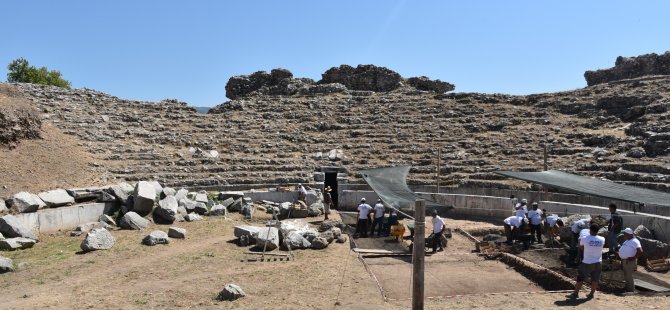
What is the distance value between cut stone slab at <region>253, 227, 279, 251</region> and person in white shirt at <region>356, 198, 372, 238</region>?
3.05 meters

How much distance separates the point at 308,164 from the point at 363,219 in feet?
34.1

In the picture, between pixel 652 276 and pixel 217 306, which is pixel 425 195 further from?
pixel 217 306

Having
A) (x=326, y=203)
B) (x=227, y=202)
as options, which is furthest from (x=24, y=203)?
(x=326, y=203)

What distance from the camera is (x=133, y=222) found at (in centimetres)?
1433

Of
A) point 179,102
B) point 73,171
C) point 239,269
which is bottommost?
point 239,269

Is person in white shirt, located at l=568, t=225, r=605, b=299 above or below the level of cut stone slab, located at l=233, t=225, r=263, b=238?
above

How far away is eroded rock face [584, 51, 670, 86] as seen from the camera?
3347 centimetres

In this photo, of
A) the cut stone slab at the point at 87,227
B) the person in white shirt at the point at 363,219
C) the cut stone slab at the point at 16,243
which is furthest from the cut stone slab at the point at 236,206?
the cut stone slab at the point at 16,243

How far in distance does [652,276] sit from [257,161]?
1828 cm

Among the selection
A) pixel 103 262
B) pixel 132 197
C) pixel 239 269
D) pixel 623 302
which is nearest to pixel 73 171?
pixel 132 197

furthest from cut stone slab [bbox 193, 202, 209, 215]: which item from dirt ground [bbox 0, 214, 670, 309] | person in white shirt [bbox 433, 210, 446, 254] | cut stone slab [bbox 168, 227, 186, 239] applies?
person in white shirt [bbox 433, 210, 446, 254]

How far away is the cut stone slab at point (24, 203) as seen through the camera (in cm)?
1338

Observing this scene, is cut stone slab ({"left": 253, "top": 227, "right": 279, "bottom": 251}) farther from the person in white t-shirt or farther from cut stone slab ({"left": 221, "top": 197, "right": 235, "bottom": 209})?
the person in white t-shirt

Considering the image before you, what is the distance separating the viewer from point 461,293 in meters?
9.15
